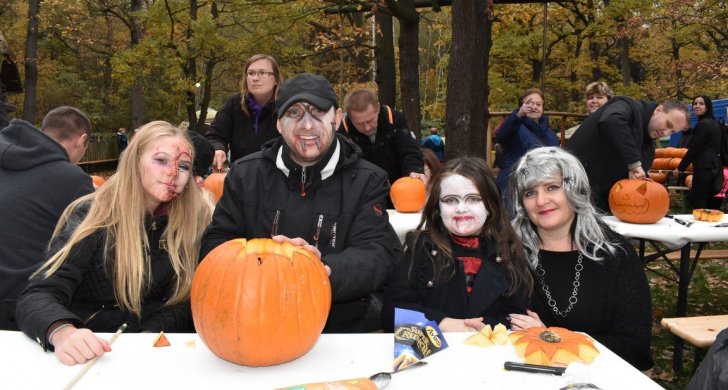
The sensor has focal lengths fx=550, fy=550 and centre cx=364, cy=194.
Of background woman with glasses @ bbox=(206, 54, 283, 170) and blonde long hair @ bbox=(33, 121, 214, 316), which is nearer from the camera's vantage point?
blonde long hair @ bbox=(33, 121, 214, 316)

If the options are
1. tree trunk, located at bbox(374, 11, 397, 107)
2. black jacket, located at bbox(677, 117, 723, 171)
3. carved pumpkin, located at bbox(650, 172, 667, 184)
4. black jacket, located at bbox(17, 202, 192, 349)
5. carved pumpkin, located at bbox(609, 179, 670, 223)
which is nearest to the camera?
black jacket, located at bbox(17, 202, 192, 349)

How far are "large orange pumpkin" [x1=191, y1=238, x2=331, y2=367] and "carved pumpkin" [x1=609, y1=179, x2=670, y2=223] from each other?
3267 millimetres

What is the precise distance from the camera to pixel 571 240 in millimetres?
2566

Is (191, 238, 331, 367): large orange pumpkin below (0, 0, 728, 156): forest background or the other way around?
below

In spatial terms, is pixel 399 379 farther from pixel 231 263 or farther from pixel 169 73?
pixel 169 73

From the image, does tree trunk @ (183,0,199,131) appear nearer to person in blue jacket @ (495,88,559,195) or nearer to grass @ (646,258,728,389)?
person in blue jacket @ (495,88,559,195)

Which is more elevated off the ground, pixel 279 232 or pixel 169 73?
pixel 169 73

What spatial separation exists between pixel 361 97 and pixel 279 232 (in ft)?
7.99

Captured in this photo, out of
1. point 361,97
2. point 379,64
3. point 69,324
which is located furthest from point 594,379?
point 379,64

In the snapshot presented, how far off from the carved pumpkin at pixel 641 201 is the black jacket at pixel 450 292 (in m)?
2.28

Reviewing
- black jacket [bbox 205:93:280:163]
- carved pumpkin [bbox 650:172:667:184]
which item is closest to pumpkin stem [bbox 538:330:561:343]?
black jacket [bbox 205:93:280:163]

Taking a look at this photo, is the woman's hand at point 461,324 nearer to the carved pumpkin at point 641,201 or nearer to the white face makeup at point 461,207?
the white face makeup at point 461,207

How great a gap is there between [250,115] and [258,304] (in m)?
3.05

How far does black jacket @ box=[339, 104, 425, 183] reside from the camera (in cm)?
498
